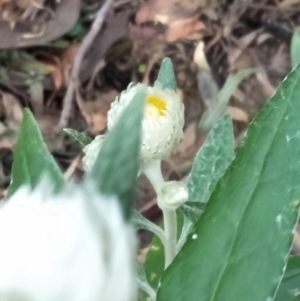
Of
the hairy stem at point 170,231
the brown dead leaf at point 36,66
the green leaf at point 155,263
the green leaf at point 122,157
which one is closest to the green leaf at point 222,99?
the brown dead leaf at point 36,66

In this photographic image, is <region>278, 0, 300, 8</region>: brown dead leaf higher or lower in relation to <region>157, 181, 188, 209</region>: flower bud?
lower

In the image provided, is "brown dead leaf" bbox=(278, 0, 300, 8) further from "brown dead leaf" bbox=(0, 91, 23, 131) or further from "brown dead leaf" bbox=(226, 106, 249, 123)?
"brown dead leaf" bbox=(0, 91, 23, 131)

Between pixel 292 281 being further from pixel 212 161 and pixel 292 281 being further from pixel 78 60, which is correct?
pixel 78 60

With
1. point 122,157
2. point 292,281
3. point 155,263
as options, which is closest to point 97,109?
point 155,263

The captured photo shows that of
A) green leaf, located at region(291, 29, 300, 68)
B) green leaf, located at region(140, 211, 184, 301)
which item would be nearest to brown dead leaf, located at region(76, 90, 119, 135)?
green leaf, located at region(291, 29, 300, 68)

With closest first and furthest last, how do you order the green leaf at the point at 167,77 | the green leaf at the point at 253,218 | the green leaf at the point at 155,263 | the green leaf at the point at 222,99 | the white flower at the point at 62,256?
the white flower at the point at 62,256 → the green leaf at the point at 253,218 → the green leaf at the point at 167,77 → the green leaf at the point at 155,263 → the green leaf at the point at 222,99

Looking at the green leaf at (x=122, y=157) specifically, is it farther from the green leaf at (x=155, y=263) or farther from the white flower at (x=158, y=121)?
the green leaf at (x=155, y=263)

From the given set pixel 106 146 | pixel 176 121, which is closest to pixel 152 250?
pixel 176 121
